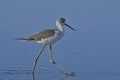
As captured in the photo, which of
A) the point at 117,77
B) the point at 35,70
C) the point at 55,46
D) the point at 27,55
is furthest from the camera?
the point at 55,46

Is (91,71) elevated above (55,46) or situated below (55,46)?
below

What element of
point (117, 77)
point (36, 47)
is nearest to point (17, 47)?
point (36, 47)

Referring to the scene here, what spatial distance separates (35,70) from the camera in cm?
827

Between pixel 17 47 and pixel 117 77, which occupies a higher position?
pixel 17 47

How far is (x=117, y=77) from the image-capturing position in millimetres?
7582

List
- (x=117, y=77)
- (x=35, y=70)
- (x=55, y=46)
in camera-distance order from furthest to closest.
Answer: (x=55, y=46) → (x=35, y=70) → (x=117, y=77)

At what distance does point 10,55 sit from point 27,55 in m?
0.27

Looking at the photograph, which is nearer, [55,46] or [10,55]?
[10,55]

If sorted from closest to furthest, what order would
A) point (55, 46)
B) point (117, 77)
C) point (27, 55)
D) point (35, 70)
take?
point (117, 77) < point (35, 70) < point (27, 55) < point (55, 46)

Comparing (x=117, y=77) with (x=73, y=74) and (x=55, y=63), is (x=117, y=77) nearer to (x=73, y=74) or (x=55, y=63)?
(x=73, y=74)

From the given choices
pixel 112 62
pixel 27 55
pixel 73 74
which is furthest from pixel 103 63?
pixel 27 55

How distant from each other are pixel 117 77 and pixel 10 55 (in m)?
2.04

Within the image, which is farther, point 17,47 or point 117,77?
point 17,47

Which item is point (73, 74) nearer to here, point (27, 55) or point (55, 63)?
point (55, 63)
